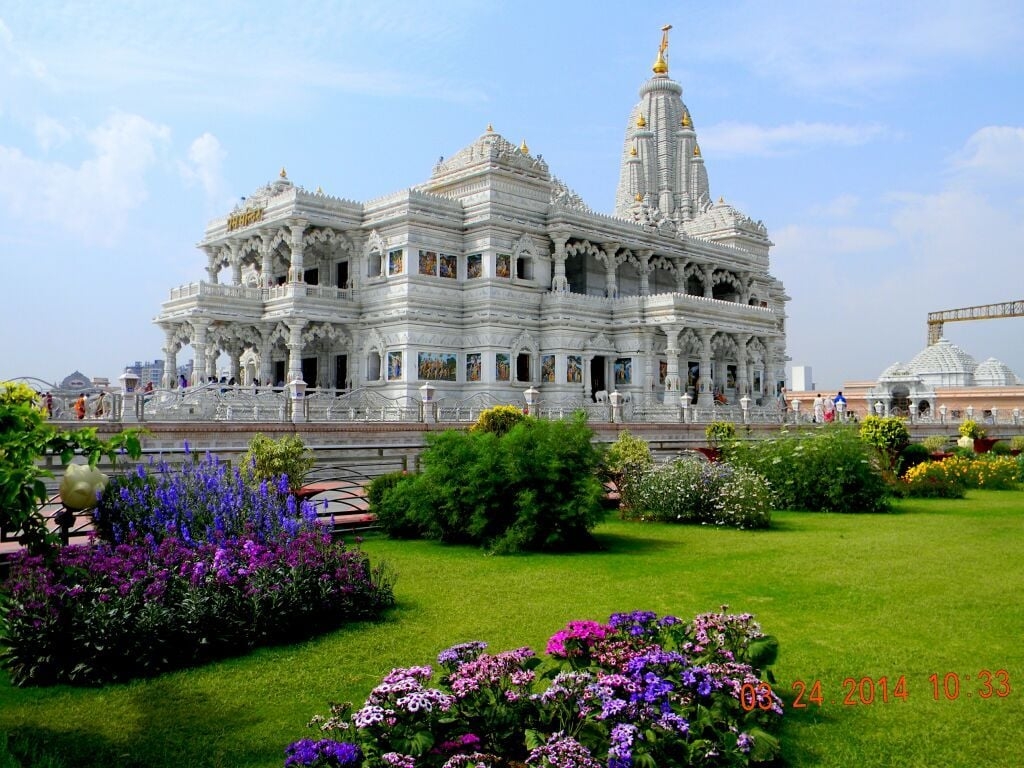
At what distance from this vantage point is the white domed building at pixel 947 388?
5856 centimetres

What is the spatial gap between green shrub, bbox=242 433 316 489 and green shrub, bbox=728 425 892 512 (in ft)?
29.3

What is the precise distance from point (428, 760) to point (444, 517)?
798cm

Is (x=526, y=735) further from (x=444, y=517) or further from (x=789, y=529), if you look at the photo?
(x=789, y=529)

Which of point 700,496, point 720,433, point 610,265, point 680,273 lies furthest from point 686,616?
point 680,273

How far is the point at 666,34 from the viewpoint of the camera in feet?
183

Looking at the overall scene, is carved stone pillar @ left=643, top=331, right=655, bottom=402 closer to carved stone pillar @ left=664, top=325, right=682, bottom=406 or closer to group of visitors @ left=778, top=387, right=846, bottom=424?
carved stone pillar @ left=664, top=325, right=682, bottom=406

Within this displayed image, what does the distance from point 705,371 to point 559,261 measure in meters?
8.46

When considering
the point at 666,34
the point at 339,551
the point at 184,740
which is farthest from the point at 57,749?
the point at 666,34

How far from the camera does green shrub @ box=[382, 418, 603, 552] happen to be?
39.3 feet

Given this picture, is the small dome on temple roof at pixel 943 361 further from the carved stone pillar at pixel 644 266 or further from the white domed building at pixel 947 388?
the carved stone pillar at pixel 644 266

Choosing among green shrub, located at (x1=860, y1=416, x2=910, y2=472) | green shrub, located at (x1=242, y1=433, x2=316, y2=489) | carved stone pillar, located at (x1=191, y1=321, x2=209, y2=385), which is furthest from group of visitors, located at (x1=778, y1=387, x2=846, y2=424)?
green shrub, located at (x1=242, y1=433, x2=316, y2=489)

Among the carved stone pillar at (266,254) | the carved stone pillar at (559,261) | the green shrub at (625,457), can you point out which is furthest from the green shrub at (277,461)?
the carved stone pillar at (559,261)

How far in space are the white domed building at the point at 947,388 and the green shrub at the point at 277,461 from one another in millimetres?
45442

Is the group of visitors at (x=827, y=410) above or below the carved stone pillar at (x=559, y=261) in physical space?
below
